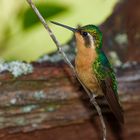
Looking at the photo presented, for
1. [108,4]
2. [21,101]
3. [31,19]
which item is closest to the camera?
[21,101]

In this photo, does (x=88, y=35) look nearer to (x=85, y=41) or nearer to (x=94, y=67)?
(x=85, y=41)

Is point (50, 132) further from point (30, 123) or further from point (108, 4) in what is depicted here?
point (108, 4)

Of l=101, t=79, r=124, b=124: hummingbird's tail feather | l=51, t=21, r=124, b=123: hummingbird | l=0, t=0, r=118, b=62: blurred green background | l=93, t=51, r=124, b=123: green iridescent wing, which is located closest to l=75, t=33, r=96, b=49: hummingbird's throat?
l=51, t=21, r=124, b=123: hummingbird

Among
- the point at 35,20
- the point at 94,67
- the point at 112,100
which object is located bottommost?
the point at 112,100

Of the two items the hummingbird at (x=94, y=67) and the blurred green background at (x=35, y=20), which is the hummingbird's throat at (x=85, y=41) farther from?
the blurred green background at (x=35, y=20)

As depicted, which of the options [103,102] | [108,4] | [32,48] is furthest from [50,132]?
[108,4]

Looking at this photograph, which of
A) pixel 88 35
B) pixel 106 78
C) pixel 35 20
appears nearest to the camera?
pixel 88 35

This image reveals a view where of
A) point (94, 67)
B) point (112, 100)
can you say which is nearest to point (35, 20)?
point (94, 67)
